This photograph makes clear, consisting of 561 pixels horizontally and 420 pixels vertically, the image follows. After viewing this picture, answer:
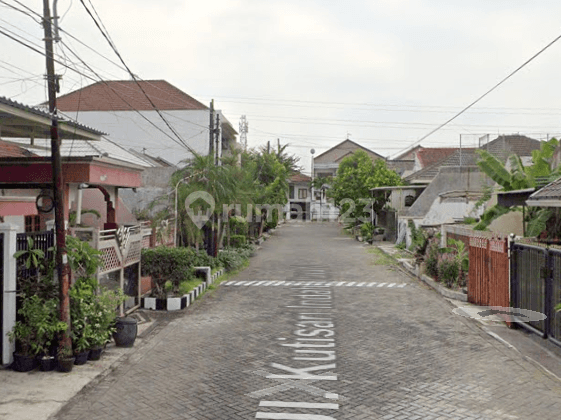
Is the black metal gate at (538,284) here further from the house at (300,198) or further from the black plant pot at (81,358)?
the house at (300,198)

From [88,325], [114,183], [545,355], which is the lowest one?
[545,355]

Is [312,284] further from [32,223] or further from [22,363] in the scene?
[22,363]

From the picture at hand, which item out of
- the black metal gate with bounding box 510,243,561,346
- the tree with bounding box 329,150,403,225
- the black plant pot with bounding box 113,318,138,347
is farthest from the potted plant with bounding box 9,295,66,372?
the tree with bounding box 329,150,403,225

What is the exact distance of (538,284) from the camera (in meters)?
10.3

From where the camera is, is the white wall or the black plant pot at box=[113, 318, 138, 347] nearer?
the black plant pot at box=[113, 318, 138, 347]

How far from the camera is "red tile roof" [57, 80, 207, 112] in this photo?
3628 centimetres

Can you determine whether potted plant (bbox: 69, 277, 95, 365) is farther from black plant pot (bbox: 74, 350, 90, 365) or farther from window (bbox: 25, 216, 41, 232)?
window (bbox: 25, 216, 41, 232)

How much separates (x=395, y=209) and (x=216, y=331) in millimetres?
25518

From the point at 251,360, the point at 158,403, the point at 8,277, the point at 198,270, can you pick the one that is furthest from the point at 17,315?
the point at 198,270

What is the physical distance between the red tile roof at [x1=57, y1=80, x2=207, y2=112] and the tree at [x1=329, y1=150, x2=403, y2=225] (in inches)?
508

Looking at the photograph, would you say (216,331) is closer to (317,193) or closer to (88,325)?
(88,325)

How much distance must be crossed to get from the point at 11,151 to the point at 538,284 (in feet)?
38.0

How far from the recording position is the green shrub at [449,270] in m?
15.9

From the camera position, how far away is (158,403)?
6969 millimetres
